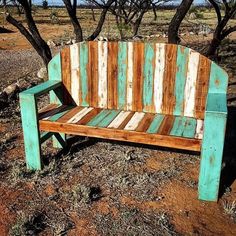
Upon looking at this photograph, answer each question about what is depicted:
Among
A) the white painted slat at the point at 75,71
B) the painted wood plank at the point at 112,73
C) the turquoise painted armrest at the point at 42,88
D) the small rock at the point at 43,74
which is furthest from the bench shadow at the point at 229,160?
the small rock at the point at 43,74

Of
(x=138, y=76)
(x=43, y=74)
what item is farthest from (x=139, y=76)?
(x=43, y=74)

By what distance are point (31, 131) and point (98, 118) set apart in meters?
0.73

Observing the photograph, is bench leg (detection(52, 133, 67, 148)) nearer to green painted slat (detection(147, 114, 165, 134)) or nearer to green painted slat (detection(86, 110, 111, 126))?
green painted slat (detection(86, 110, 111, 126))

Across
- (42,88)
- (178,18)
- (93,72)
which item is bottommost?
(42,88)

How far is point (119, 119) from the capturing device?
3.72 m

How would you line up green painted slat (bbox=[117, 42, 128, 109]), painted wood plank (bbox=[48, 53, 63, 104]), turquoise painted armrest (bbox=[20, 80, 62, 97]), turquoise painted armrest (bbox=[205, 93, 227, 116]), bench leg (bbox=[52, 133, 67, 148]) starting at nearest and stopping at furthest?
1. turquoise painted armrest (bbox=[205, 93, 227, 116])
2. turquoise painted armrest (bbox=[20, 80, 62, 97])
3. green painted slat (bbox=[117, 42, 128, 109])
4. painted wood plank (bbox=[48, 53, 63, 104])
5. bench leg (bbox=[52, 133, 67, 148])

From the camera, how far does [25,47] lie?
47.1 feet

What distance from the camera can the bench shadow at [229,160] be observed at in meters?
3.62

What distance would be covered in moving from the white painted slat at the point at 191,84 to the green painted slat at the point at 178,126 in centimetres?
11

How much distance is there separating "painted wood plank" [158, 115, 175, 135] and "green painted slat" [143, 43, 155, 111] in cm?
29

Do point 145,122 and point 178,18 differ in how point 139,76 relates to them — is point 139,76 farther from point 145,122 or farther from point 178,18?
point 178,18

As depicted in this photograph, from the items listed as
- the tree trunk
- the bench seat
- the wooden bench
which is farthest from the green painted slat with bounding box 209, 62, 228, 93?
the tree trunk

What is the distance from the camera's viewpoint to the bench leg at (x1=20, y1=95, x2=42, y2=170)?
3609 millimetres

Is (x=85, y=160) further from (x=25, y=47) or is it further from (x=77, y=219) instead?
(x=25, y=47)
